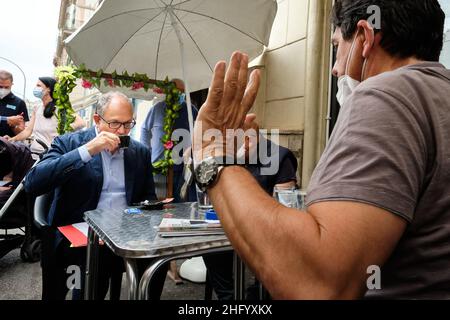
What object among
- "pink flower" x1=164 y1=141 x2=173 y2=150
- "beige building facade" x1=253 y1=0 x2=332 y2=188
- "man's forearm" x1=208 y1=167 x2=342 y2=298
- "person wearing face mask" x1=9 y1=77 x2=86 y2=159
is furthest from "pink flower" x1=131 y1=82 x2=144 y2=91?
"man's forearm" x1=208 y1=167 x2=342 y2=298

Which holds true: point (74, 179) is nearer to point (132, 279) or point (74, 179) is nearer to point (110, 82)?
point (132, 279)

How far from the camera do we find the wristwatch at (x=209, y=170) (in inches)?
32.9

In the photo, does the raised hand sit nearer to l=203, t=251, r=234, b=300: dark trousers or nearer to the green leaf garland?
l=203, t=251, r=234, b=300: dark trousers

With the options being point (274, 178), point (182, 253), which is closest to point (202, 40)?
point (274, 178)

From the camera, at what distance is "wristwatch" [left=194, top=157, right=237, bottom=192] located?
835mm

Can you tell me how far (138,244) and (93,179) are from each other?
4.01ft

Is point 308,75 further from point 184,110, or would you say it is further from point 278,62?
→ point 184,110

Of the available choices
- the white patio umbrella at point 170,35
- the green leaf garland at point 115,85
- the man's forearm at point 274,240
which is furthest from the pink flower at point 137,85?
the man's forearm at point 274,240

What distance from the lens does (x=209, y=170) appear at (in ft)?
2.78

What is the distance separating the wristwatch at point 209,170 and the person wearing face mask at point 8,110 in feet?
14.2

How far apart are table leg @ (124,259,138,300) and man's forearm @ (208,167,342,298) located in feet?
1.59

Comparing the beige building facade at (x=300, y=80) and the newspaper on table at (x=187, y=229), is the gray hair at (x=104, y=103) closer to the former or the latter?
the newspaper on table at (x=187, y=229)

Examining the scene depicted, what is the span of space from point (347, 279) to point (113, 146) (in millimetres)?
1794

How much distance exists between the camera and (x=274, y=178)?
8.09ft
